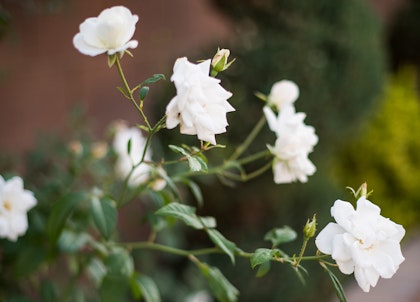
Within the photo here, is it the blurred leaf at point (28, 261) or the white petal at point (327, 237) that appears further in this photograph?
the blurred leaf at point (28, 261)

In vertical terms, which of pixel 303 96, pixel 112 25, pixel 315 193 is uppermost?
pixel 112 25

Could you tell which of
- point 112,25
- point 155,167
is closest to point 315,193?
point 155,167

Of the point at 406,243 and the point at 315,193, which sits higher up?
the point at 315,193

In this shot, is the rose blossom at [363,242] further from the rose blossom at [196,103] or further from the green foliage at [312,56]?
the green foliage at [312,56]

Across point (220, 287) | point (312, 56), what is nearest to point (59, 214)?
point (220, 287)

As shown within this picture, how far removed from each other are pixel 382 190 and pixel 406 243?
310 mm

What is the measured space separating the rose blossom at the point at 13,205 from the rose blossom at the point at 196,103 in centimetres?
41

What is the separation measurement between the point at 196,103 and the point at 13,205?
459mm

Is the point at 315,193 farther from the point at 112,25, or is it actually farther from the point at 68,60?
the point at 112,25

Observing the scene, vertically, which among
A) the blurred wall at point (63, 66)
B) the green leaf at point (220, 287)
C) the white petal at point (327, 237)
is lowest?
the blurred wall at point (63, 66)

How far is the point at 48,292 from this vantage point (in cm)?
129

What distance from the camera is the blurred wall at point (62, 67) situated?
93.0 inches

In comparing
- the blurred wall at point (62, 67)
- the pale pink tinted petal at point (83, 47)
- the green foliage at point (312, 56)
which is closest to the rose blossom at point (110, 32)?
the pale pink tinted petal at point (83, 47)

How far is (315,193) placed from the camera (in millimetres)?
2500
